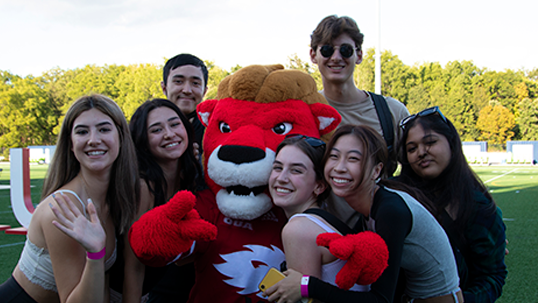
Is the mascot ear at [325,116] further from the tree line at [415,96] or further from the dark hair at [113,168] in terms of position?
the tree line at [415,96]

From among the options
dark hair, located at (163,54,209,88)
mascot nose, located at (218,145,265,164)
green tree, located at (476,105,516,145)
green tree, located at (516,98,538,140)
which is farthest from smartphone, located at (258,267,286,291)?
green tree, located at (516,98,538,140)

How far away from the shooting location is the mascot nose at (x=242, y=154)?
2.09 metres

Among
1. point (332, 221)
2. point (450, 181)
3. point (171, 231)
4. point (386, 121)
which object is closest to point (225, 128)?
point (171, 231)

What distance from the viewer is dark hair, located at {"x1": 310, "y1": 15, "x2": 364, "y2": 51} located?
9.51 ft

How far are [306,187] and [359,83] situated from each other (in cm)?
3363

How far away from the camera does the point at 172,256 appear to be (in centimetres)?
188

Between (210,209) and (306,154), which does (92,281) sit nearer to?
(210,209)

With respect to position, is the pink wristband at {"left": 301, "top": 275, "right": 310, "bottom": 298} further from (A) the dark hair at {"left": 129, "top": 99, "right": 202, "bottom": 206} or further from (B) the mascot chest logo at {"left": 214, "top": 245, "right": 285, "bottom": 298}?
(A) the dark hair at {"left": 129, "top": 99, "right": 202, "bottom": 206}

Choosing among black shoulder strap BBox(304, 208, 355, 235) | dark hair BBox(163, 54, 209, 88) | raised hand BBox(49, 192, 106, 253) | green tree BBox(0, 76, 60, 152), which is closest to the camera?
raised hand BBox(49, 192, 106, 253)

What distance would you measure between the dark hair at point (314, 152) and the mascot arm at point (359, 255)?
0.54m

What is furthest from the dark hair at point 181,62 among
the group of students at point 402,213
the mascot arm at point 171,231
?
the mascot arm at point 171,231

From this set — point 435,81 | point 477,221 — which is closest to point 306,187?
point 477,221

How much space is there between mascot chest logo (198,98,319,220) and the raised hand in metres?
0.67

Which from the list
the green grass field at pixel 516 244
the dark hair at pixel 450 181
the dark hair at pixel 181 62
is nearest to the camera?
the dark hair at pixel 450 181
